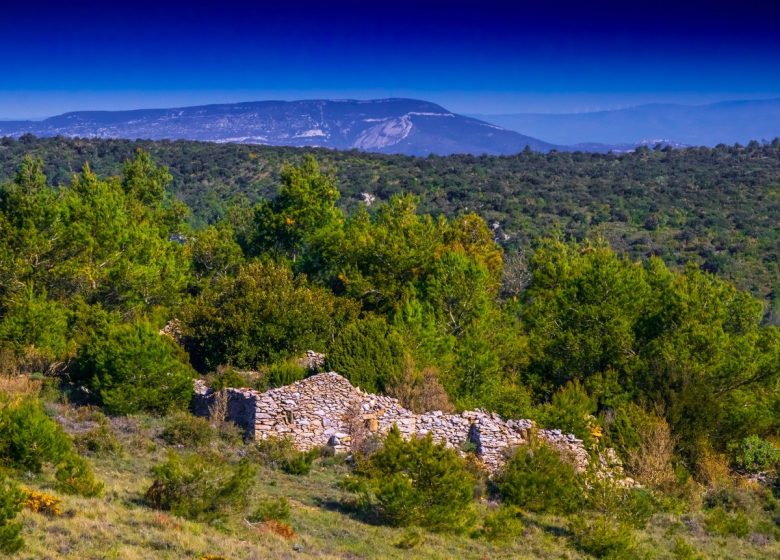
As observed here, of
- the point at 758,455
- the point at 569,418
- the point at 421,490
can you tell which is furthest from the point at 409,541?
the point at 758,455

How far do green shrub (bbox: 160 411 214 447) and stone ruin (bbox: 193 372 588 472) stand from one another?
3.78ft

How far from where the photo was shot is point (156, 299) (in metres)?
31.0

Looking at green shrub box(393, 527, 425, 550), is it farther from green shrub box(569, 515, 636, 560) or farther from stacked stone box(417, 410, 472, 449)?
stacked stone box(417, 410, 472, 449)

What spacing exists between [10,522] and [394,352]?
1425 centimetres

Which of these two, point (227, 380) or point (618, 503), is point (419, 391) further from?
point (618, 503)

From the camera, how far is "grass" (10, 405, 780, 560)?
39.0 ft

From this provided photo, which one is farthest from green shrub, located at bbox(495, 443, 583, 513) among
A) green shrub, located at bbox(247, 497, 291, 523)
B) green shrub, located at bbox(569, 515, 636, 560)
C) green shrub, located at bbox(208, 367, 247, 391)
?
green shrub, located at bbox(208, 367, 247, 391)

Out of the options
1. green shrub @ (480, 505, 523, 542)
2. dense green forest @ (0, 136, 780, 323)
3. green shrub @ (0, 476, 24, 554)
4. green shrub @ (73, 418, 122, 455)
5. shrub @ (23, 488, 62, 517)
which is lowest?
green shrub @ (480, 505, 523, 542)

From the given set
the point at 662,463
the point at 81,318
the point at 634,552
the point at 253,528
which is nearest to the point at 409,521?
the point at 253,528

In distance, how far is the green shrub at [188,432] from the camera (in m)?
19.6

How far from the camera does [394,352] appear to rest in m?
24.4

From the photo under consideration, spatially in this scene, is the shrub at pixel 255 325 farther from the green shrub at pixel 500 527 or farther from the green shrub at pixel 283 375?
the green shrub at pixel 500 527

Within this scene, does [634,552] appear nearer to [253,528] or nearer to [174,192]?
[253,528]

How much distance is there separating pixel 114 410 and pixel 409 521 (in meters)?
9.71
